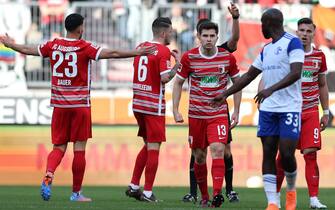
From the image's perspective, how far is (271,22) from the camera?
12953mm

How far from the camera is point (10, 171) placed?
2228 cm

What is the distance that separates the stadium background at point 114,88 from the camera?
22297 millimetres

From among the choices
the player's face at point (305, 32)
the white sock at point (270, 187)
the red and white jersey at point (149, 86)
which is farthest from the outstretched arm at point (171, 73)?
the white sock at point (270, 187)

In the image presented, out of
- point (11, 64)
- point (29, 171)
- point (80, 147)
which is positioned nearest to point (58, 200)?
point (80, 147)

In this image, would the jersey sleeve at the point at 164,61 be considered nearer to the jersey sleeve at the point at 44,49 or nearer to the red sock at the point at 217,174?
the jersey sleeve at the point at 44,49

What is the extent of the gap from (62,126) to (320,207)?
3.61m

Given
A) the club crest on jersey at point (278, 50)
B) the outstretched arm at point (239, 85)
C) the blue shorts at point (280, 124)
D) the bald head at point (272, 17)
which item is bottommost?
the blue shorts at point (280, 124)

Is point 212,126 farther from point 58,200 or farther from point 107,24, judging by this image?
point 107,24

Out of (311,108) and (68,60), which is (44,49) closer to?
(68,60)

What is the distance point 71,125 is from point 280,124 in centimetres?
371

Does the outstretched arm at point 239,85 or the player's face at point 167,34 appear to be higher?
the player's face at point 167,34

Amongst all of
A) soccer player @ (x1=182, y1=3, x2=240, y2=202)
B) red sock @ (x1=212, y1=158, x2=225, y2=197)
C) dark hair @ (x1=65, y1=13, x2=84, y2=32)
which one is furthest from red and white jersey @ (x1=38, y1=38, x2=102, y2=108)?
red sock @ (x1=212, y1=158, x2=225, y2=197)

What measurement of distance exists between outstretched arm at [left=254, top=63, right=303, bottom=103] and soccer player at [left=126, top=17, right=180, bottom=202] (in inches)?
143

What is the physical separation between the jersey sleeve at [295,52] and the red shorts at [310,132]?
261 centimetres
